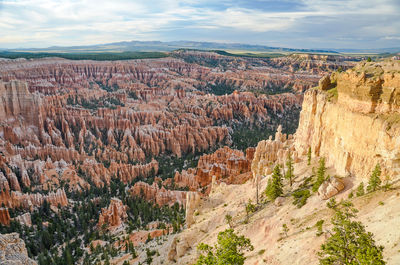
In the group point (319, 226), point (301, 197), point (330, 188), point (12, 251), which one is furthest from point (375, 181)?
point (12, 251)

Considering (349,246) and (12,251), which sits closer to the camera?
(349,246)

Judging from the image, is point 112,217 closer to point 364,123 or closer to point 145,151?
point 145,151

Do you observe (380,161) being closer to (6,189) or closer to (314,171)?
(314,171)

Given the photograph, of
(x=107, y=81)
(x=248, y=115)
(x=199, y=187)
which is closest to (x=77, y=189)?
(x=199, y=187)

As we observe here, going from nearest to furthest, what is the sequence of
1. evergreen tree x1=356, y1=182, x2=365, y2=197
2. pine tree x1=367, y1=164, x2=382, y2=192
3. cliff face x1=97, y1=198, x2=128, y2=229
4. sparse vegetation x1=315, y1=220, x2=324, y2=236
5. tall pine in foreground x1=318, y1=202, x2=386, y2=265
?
tall pine in foreground x1=318, y1=202, x2=386, y2=265, sparse vegetation x1=315, y1=220, x2=324, y2=236, pine tree x1=367, y1=164, x2=382, y2=192, evergreen tree x1=356, y1=182, x2=365, y2=197, cliff face x1=97, y1=198, x2=128, y2=229

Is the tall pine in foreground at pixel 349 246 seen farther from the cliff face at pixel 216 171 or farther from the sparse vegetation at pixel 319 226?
the cliff face at pixel 216 171

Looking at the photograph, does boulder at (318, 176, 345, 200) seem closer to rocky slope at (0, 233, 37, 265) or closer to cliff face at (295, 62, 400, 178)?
cliff face at (295, 62, 400, 178)

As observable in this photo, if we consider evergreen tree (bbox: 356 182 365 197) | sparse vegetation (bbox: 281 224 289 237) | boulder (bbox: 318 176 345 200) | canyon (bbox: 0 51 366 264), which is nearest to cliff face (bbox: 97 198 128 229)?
canyon (bbox: 0 51 366 264)

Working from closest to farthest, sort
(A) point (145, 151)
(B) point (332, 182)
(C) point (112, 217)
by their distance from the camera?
1. (B) point (332, 182)
2. (C) point (112, 217)
3. (A) point (145, 151)
